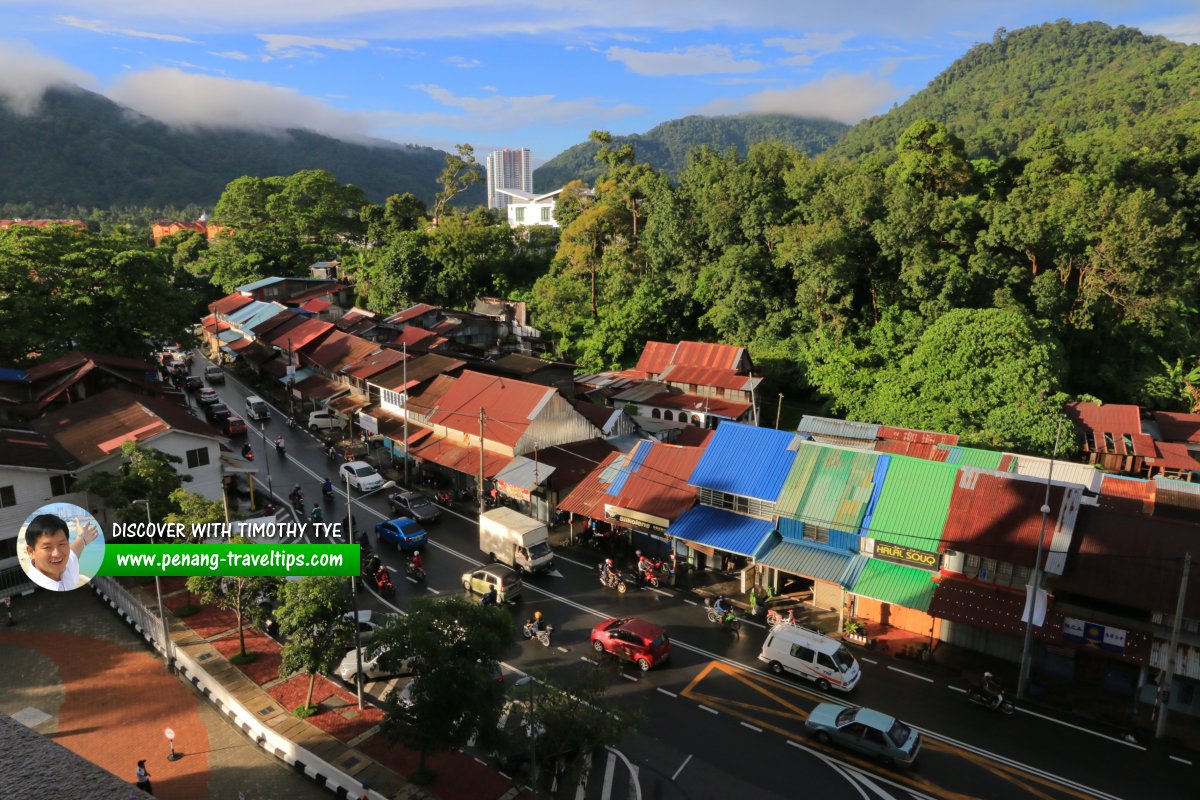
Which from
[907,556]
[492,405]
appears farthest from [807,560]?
[492,405]

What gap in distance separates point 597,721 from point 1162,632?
16.8 meters

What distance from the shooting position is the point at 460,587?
1078 inches

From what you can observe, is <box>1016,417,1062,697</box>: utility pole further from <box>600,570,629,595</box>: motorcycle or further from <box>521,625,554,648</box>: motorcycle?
<box>521,625,554,648</box>: motorcycle

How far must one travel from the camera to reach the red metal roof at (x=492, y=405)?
35.7 m

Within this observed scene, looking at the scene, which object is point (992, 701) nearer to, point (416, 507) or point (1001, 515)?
point (1001, 515)

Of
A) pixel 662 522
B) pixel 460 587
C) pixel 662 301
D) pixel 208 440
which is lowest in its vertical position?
pixel 460 587

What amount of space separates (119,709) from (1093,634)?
93.5ft

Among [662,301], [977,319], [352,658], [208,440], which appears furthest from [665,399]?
[352,658]

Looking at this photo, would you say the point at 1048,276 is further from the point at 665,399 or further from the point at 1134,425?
the point at 665,399

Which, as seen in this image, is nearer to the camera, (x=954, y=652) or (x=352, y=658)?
(x=352, y=658)

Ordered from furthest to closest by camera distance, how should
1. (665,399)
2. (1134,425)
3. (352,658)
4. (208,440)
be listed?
(665,399)
(1134,425)
(208,440)
(352,658)

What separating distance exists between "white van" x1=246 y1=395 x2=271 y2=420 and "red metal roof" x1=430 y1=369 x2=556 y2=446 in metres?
17.7

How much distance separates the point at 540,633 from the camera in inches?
928

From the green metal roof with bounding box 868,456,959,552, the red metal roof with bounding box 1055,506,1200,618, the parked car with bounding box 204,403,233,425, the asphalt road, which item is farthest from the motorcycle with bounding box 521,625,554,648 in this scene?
the parked car with bounding box 204,403,233,425
